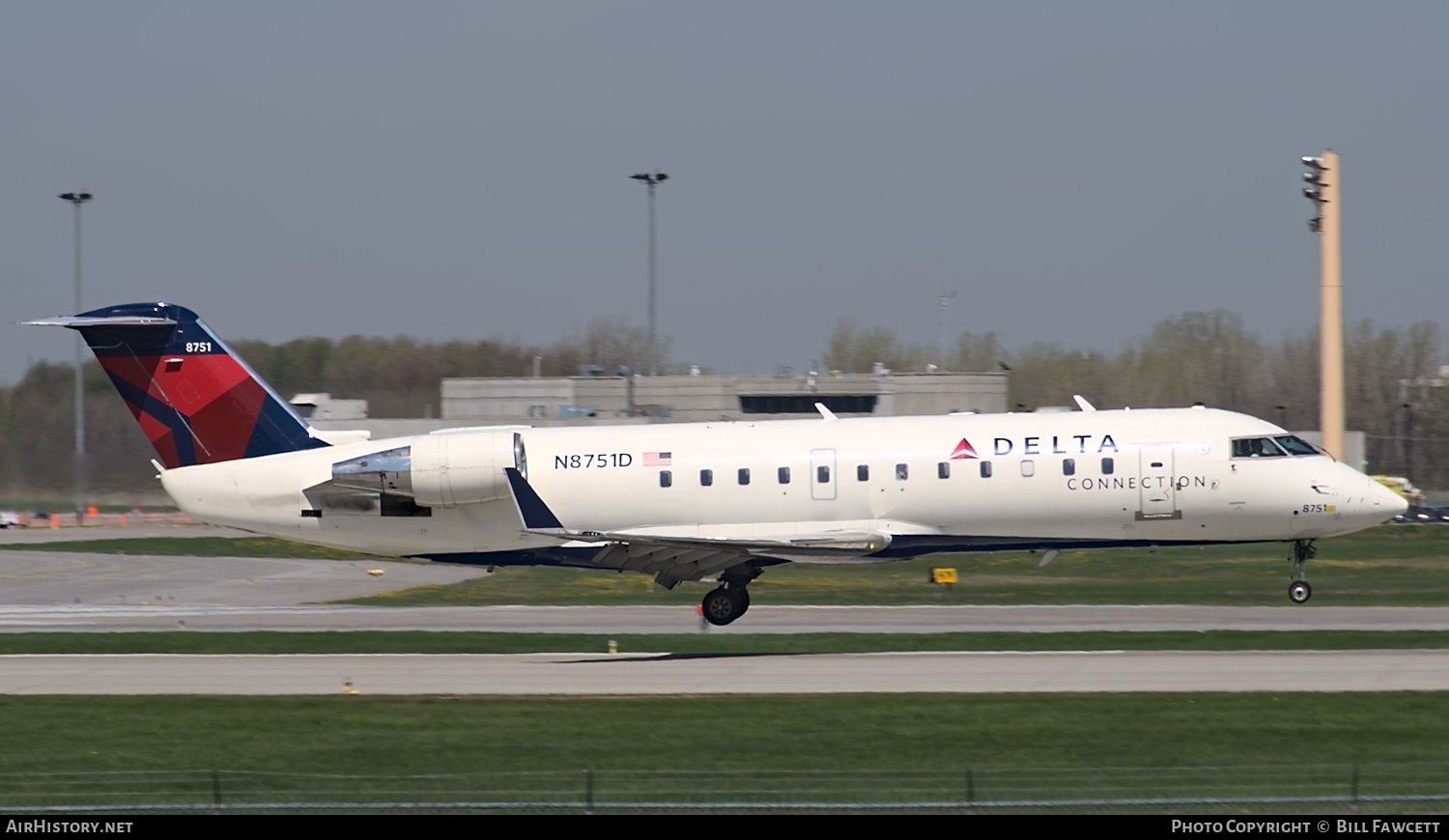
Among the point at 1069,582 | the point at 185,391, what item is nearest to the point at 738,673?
the point at 185,391

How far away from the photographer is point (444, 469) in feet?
91.4

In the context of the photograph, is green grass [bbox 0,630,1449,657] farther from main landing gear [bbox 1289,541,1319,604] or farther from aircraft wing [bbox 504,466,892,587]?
aircraft wing [bbox 504,466,892,587]

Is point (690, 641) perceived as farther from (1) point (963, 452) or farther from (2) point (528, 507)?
(1) point (963, 452)

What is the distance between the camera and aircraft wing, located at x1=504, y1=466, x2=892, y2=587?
27234mm

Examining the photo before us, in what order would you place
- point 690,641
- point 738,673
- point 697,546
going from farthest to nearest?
point 690,641 → point 697,546 → point 738,673

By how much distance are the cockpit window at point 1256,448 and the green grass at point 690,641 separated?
9.73 feet

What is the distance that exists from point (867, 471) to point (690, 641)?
14.7 ft

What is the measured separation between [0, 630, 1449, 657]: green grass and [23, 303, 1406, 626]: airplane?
47.0 inches

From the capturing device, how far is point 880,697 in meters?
21.2

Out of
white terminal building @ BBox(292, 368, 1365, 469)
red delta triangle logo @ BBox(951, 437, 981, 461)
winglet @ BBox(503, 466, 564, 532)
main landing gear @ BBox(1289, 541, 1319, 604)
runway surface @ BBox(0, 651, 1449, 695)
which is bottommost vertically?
runway surface @ BBox(0, 651, 1449, 695)

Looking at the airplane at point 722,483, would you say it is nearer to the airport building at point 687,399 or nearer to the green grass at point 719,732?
the green grass at point 719,732

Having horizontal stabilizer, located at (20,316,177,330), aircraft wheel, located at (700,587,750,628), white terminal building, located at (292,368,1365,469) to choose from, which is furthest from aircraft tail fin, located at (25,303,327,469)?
white terminal building, located at (292,368,1365,469)

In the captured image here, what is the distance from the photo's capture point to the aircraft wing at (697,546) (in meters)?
27.2

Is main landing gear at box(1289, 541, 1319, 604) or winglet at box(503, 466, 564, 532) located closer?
winglet at box(503, 466, 564, 532)
